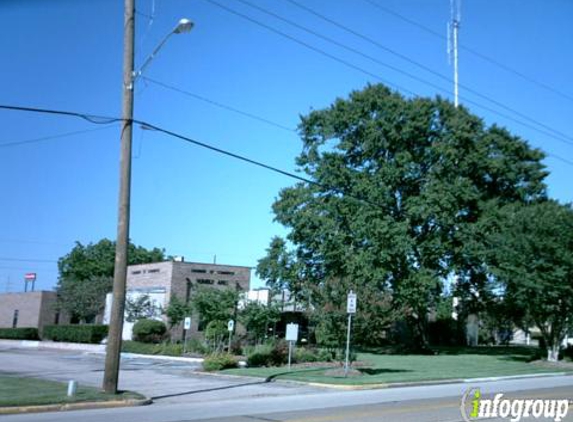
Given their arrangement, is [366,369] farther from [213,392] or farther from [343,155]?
[343,155]

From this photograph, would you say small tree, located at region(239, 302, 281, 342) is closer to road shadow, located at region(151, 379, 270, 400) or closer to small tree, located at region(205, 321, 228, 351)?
small tree, located at region(205, 321, 228, 351)

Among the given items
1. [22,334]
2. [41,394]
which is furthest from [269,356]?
[22,334]

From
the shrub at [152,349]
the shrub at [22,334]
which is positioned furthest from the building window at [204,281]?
the shrub at [22,334]

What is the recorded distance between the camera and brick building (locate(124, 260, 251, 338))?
4869 centimetres

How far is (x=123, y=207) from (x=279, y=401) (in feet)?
21.3

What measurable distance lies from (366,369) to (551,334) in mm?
15066

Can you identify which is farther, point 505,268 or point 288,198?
point 288,198

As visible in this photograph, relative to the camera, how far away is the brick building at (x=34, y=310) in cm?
6400

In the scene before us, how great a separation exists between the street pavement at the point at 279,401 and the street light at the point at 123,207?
159 cm

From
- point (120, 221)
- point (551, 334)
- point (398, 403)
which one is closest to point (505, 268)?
point (551, 334)

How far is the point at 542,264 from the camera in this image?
3234 cm

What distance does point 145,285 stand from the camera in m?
51.9

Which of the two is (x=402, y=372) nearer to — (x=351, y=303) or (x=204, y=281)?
(x=351, y=303)

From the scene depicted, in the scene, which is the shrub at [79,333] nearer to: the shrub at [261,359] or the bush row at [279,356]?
the bush row at [279,356]
